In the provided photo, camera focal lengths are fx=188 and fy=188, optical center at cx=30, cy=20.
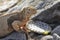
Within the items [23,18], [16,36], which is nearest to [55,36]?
[16,36]

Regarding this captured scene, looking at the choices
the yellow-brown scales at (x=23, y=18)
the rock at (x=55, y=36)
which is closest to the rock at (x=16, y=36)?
the yellow-brown scales at (x=23, y=18)

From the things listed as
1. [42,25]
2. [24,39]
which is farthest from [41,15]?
[24,39]

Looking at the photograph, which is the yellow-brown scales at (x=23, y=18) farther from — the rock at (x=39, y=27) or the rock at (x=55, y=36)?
the rock at (x=55, y=36)

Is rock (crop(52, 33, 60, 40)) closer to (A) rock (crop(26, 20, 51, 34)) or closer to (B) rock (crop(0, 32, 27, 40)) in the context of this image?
(A) rock (crop(26, 20, 51, 34))

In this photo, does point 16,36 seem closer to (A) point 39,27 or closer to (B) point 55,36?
(A) point 39,27

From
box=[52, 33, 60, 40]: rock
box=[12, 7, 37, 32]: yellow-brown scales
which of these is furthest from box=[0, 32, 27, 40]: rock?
box=[52, 33, 60, 40]: rock

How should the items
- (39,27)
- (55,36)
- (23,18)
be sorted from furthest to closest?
(23,18)
(39,27)
(55,36)

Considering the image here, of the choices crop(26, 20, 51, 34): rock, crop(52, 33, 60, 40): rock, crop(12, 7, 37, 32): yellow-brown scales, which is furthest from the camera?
crop(12, 7, 37, 32): yellow-brown scales

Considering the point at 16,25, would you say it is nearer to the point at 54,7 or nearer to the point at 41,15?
the point at 41,15
